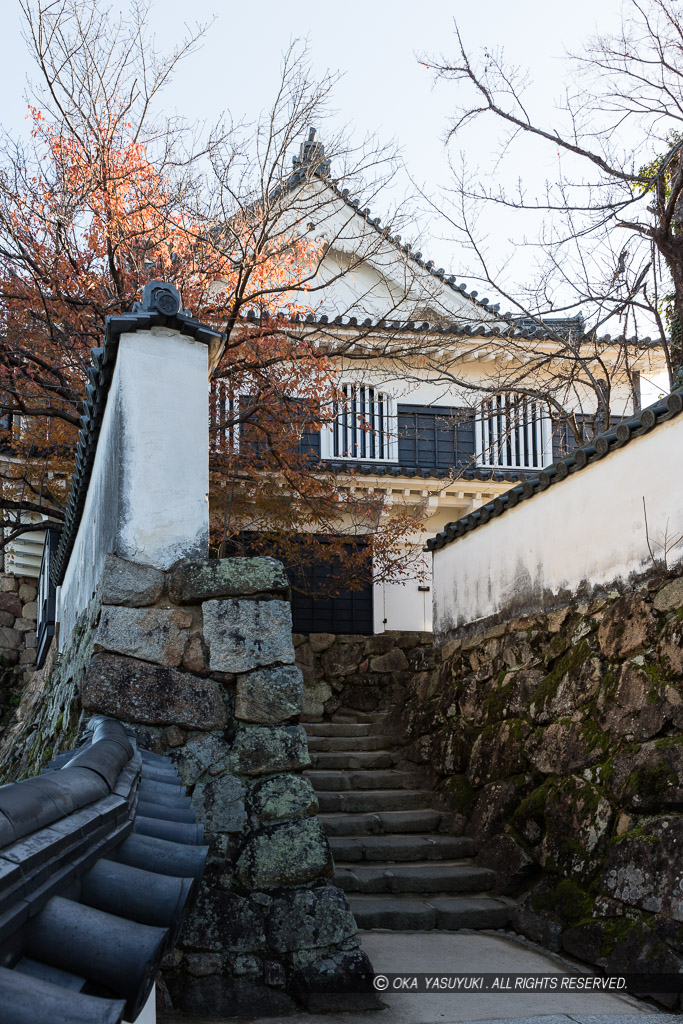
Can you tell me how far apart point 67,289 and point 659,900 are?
8246mm

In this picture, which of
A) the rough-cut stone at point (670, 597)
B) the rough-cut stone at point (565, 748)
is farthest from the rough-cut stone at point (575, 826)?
the rough-cut stone at point (670, 597)

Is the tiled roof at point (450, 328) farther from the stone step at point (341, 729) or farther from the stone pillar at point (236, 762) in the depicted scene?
the stone pillar at point (236, 762)

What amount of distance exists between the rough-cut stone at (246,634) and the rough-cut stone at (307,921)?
44.2 inches

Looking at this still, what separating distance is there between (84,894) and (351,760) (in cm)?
751

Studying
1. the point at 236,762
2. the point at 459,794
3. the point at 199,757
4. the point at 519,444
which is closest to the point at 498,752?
the point at 459,794

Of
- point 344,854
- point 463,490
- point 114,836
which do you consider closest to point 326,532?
point 463,490

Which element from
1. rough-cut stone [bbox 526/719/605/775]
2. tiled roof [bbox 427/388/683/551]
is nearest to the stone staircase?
rough-cut stone [bbox 526/719/605/775]

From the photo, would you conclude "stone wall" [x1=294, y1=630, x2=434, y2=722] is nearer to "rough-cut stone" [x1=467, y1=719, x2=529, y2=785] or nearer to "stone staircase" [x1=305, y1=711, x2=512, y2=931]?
"stone staircase" [x1=305, y1=711, x2=512, y2=931]

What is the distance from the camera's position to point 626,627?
5738 mm

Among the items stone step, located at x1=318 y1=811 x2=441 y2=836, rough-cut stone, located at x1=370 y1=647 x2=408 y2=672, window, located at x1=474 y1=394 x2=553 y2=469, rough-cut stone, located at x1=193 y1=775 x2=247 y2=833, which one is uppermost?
window, located at x1=474 y1=394 x2=553 y2=469

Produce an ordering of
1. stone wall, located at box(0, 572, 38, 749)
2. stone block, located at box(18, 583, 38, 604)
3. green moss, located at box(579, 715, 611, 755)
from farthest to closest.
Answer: stone block, located at box(18, 583, 38, 604) < stone wall, located at box(0, 572, 38, 749) < green moss, located at box(579, 715, 611, 755)

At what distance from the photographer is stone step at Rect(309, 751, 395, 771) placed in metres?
8.97

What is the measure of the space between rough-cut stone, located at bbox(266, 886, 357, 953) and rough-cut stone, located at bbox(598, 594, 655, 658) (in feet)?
8.52

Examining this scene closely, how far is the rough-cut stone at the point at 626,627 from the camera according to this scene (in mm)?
5539
